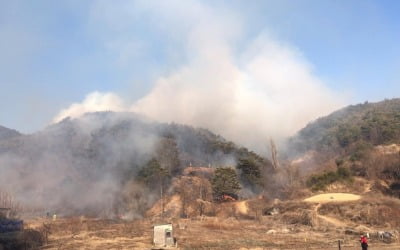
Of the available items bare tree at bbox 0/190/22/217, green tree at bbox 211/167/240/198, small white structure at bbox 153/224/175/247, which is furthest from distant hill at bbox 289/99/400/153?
bare tree at bbox 0/190/22/217

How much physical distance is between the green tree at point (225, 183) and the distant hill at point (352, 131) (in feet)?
88.2

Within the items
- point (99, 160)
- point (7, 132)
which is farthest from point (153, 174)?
point (7, 132)

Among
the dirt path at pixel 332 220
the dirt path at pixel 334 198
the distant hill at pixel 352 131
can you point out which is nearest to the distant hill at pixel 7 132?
the distant hill at pixel 352 131

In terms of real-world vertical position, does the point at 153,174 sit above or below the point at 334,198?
above

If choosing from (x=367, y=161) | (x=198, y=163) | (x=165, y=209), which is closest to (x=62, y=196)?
(x=165, y=209)

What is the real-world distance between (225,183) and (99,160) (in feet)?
77.6

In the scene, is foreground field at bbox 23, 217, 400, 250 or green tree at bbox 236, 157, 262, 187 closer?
foreground field at bbox 23, 217, 400, 250

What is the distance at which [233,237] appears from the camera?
30797mm

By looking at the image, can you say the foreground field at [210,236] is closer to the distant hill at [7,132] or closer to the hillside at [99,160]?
the hillside at [99,160]

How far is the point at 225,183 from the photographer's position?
5603 cm

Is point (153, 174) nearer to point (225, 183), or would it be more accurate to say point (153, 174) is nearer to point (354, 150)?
point (225, 183)

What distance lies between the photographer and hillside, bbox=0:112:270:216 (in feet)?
191

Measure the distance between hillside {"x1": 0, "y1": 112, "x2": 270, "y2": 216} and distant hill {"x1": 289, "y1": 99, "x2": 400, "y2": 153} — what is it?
22.4 m

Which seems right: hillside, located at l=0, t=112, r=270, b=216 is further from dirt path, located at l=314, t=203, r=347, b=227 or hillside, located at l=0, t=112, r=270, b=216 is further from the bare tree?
dirt path, located at l=314, t=203, r=347, b=227
